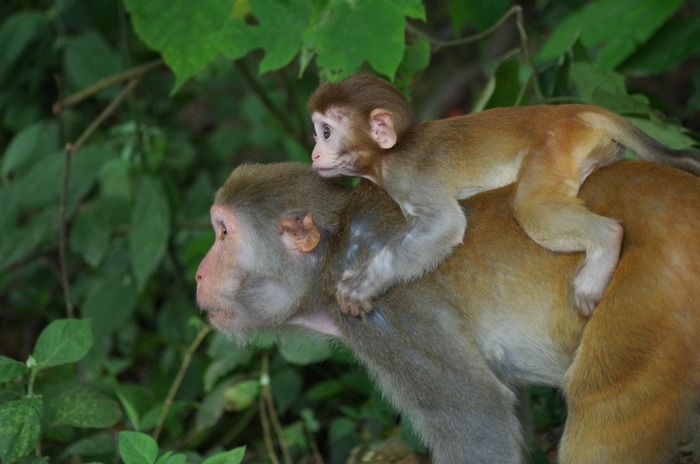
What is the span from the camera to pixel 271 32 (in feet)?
13.6

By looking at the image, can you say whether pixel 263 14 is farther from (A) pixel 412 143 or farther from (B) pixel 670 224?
(B) pixel 670 224

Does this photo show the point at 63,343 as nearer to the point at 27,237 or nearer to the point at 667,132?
the point at 27,237

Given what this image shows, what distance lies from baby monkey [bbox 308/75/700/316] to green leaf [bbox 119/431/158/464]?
83 cm

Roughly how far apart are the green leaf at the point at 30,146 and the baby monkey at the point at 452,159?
3.01 meters

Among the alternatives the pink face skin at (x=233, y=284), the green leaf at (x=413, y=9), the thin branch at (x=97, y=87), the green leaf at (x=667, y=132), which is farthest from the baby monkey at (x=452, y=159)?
the thin branch at (x=97, y=87)

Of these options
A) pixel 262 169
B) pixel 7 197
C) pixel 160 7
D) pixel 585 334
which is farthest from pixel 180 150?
pixel 585 334

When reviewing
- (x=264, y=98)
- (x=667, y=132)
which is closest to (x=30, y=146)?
(x=264, y=98)

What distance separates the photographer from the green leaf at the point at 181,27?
436 cm

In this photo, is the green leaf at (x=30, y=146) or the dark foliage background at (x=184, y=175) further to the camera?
the green leaf at (x=30, y=146)

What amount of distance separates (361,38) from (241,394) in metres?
2.10

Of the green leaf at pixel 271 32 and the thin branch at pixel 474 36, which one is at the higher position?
the green leaf at pixel 271 32

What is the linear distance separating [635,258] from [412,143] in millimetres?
859

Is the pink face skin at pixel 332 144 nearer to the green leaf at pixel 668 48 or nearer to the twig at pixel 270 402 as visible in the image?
the twig at pixel 270 402

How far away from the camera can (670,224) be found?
314cm
